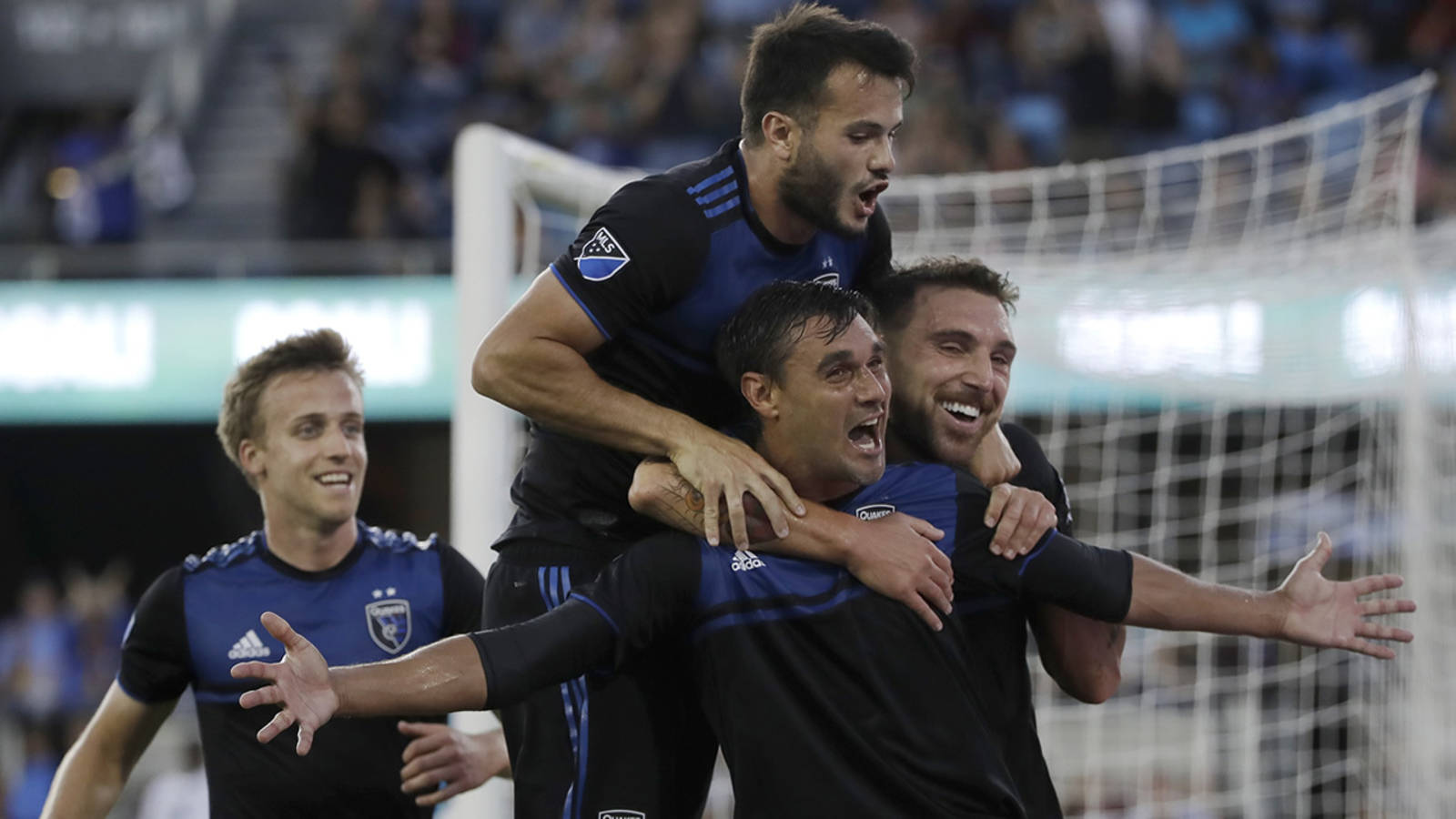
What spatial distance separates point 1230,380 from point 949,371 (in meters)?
3.40

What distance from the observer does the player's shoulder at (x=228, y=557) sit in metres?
4.11

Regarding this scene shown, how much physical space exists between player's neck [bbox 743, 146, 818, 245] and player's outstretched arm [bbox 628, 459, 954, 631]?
0.58 metres

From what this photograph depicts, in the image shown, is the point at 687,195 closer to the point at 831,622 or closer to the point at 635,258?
the point at 635,258

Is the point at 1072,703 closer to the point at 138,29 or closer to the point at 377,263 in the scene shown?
the point at 377,263

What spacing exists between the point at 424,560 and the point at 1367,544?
4614mm

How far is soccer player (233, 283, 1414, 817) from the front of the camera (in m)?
2.91

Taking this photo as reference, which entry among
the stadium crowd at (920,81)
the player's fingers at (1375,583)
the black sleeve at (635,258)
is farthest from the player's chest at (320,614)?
the stadium crowd at (920,81)

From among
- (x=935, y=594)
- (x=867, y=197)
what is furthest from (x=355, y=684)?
(x=867, y=197)

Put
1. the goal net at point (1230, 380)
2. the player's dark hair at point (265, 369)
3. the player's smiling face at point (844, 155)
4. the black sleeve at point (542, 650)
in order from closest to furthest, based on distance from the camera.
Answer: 1. the black sleeve at point (542, 650)
2. the player's smiling face at point (844, 155)
3. the player's dark hair at point (265, 369)
4. the goal net at point (1230, 380)

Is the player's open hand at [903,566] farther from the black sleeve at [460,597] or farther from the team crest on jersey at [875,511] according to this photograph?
the black sleeve at [460,597]

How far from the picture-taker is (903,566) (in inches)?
117

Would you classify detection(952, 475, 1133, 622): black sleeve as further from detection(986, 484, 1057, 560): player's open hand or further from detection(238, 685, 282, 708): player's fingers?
detection(238, 685, 282, 708): player's fingers

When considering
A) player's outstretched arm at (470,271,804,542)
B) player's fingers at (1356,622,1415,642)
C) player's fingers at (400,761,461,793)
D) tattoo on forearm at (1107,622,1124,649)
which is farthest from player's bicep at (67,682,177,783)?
player's fingers at (1356,622,1415,642)

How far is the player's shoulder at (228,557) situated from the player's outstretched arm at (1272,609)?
2.21 m
